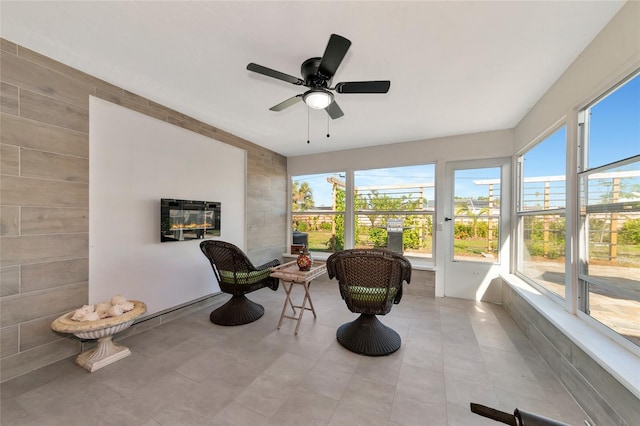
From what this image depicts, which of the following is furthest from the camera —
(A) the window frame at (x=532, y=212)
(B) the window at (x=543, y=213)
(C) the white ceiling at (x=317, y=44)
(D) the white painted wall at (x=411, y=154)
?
(D) the white painted wall at (x=411, y=154)

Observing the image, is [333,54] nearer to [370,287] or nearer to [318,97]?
[318,97]

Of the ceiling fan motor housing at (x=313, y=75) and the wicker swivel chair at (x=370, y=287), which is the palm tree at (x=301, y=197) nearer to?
the wicker swivel chair at (x=370, y=287)

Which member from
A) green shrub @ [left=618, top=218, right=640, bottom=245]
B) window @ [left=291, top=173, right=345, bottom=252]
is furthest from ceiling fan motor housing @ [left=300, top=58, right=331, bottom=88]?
window @ [left=291, top=173, right=345, bottom=252]

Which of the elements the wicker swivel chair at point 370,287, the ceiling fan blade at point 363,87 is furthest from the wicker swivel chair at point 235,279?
the ceiling fan blade at point 363,87

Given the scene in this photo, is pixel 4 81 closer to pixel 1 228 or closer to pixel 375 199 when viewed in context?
pixel 1 228

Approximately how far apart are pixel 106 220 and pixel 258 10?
246 cm

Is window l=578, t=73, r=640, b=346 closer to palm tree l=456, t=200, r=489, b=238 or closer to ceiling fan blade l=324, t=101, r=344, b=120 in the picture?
palm tree l=456, t=200, r=489, b=238

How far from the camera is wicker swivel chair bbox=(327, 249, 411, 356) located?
234 centimetres

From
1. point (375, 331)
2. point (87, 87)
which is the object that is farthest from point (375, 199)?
point (87, 87)

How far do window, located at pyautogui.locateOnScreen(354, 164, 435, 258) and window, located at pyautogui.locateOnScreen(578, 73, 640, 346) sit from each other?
2.22 m

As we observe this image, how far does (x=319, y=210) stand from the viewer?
211 inches

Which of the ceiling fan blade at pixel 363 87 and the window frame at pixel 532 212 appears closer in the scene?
the ceiling fan blade at pixel 363 87

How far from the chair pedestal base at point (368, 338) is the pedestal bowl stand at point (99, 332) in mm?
2031

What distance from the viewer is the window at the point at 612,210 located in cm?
164
